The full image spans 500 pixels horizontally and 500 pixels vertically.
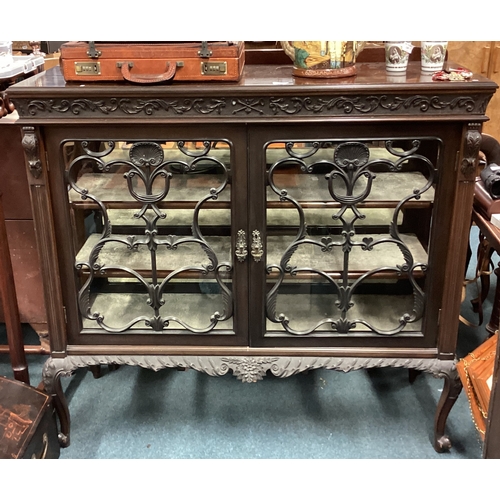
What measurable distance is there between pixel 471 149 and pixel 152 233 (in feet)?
2.54

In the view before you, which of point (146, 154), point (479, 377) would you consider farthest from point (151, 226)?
point (479, 377)

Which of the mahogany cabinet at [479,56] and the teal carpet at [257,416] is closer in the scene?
the teal carpet at [257,416]

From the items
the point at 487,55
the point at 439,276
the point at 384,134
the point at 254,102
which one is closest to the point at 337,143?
the point at 384,134

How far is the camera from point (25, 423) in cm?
137

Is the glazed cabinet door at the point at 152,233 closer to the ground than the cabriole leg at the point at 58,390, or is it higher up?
higher up

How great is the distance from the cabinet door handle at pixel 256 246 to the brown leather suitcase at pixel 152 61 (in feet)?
1.20

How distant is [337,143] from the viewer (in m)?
1.26

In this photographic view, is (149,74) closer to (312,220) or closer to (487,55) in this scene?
(312,220)

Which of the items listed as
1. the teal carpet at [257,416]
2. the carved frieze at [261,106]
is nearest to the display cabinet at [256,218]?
the carved frieze at [261,106]

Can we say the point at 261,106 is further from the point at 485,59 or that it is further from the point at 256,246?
the point at 485,59

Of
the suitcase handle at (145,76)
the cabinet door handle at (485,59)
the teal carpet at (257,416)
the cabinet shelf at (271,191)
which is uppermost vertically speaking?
the suitcase handle at (145,76)

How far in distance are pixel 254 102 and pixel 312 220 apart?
1.06ft

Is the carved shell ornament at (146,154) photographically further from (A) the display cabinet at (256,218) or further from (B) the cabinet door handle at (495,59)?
(B) the cabinet door handle at (495,59)

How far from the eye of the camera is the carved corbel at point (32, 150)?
125 centimetres
